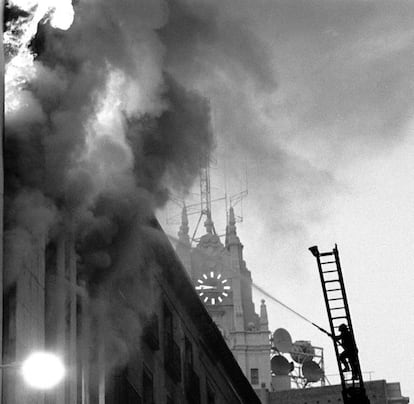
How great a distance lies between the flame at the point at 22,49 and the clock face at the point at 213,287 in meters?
122

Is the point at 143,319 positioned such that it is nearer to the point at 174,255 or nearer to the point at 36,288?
the point at 174,255

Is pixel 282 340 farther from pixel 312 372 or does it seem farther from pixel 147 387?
pixel 147 387

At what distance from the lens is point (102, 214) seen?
3562 centimetres

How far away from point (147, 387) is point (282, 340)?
78.4m

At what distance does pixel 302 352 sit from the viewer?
127938 millimetres

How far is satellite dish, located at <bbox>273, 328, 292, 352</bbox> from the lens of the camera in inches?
4764

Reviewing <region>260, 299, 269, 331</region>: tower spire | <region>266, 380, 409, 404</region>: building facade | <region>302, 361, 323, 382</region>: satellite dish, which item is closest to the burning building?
<region>266, 380, 409, 404</region>: building facade

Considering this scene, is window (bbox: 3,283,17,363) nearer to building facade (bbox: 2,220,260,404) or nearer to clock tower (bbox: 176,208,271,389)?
building facade (bbox: 2,220,260,404)

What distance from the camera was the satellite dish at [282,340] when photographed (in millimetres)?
121000

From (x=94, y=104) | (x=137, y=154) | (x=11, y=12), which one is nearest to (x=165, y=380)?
(x=137, y=154)

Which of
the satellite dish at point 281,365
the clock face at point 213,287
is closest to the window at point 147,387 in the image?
the satellite dish at point 281,365

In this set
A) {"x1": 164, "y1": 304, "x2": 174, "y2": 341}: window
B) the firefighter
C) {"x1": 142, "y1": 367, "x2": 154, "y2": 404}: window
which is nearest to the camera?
the firefighter

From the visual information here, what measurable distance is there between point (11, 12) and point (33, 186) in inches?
164

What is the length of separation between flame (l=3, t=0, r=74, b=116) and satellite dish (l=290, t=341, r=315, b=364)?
9314 centimetres
